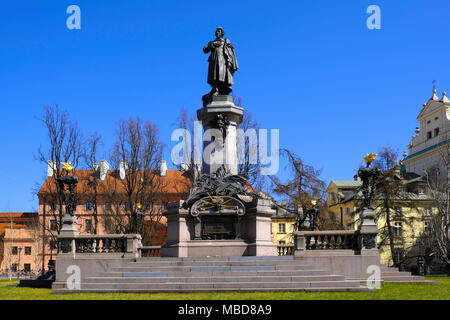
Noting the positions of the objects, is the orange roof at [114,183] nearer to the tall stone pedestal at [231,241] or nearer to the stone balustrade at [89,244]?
the stone balustrade at [89,244]

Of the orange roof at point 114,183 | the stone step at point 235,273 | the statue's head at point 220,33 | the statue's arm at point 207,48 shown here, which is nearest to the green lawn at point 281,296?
the stone step at point 235,273

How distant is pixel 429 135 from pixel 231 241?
52205mm

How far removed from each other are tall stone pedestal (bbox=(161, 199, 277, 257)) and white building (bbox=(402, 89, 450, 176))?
45517 millimetres

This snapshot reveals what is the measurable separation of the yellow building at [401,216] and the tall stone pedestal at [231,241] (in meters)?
13.6

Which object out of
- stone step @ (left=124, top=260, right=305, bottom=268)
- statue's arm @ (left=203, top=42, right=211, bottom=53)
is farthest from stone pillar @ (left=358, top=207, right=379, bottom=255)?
statue's arm @ (left=203, top=42, right=211, bottom=53)

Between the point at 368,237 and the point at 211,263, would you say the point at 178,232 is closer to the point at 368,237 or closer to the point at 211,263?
the point at 211,263

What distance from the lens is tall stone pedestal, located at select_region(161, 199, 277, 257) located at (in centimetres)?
1978

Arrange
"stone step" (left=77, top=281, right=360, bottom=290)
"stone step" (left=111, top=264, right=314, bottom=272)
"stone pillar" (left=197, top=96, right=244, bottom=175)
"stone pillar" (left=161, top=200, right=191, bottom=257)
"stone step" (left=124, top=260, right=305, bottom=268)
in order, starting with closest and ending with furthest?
1. "stone step" (left=77, top=281, right=360, bottom=290)
2. "stone step" (left=111, top=264, right=314, bottom=272)
3. "stone step" (left=124, top=260, right=305, bottom=268)
4. "stone pillar" (left=161, top=200, right=191, bottom=257)
5. "stone pillar" (left=197, top=96, right=244, bottom=175)

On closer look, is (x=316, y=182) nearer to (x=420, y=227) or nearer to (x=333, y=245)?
(x=333, y=245)

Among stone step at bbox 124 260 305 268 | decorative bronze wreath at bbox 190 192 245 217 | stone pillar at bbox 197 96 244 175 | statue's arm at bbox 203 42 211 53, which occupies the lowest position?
stone step at bbox 124 260 305 268

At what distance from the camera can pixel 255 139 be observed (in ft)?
137

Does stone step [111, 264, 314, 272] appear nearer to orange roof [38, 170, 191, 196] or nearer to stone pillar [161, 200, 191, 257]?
stone pillar [161, 200, 191, 257]

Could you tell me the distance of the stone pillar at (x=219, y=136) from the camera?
21.6 meters
